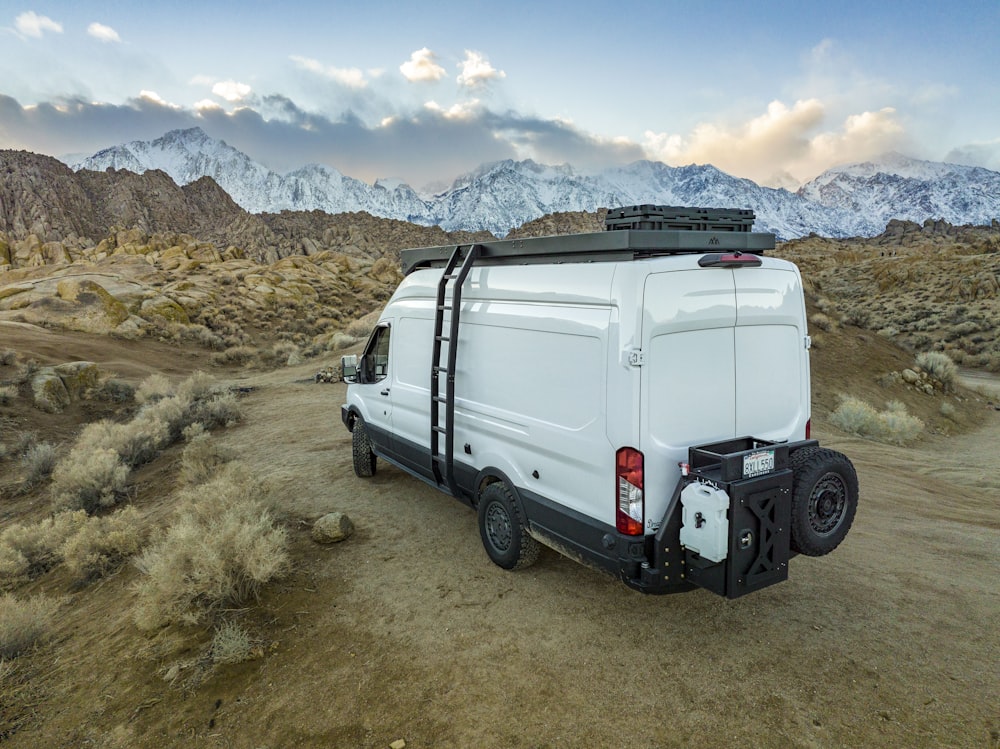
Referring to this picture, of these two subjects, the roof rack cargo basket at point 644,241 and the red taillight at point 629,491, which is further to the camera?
the roof rack cargo basket at point 644,241

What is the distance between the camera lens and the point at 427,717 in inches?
132

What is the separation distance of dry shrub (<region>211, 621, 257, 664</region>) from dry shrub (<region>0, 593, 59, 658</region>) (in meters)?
1.57

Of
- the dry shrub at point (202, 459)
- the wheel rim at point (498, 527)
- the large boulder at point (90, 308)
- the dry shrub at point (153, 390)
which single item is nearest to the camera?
the wheel rim at point (498, 527)

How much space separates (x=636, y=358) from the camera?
139 inches

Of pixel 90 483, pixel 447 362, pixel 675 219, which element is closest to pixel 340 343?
pixel 90 483

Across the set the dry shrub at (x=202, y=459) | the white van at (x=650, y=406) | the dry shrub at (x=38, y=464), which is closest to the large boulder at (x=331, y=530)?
the white van at (x=650, y=406)

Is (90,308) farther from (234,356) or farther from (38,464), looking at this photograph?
(38,464)

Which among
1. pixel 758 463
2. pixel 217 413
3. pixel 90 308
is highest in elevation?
pixel 90 308

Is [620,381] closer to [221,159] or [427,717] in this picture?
[427,717]

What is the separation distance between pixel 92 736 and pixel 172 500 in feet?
14.5

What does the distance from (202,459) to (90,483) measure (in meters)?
1.35

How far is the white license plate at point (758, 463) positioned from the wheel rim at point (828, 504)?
0.44 meters

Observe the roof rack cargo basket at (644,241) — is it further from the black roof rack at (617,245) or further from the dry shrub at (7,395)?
the dry shrub at (7,395)

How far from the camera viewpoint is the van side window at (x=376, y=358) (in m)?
6.87
